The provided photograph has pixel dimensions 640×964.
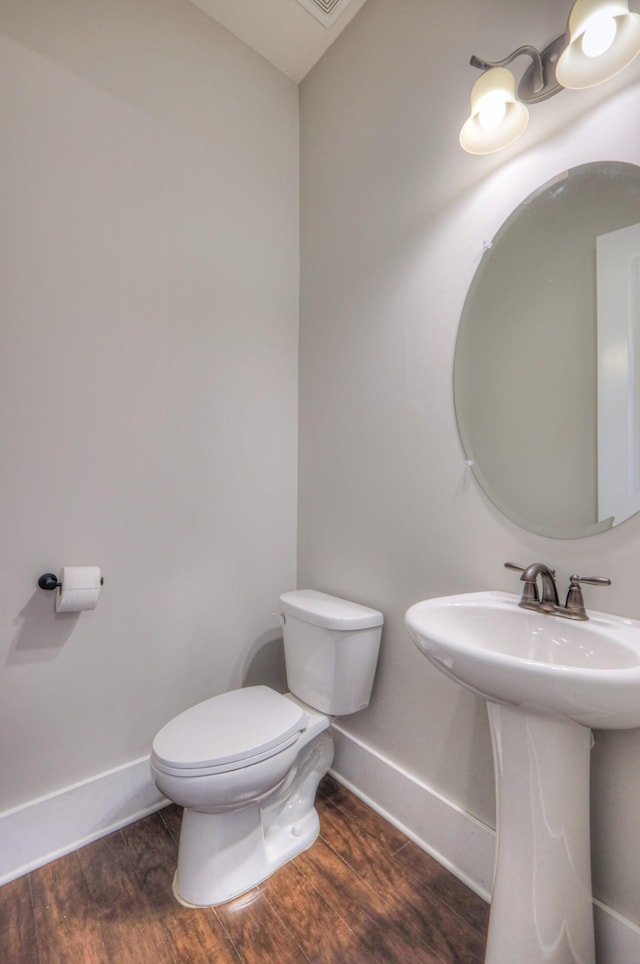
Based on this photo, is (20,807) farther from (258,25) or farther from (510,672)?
(258,25)

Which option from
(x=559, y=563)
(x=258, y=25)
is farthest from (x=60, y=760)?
(x=258, y=25)

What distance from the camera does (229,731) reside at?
1.20 metres

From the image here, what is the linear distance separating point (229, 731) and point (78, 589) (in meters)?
0.60

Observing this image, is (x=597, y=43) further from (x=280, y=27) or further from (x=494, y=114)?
(x=280, y=27)

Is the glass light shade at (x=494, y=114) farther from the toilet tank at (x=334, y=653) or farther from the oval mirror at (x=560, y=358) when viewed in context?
the toilet tank at (x=334, y=653)

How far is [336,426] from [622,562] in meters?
1.06

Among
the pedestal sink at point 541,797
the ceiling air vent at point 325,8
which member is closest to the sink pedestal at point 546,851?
the pedestal sink at point 541,797


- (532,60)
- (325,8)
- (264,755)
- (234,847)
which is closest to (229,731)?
(264,755)

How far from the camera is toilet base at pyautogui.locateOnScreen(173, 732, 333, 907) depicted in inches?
45.5

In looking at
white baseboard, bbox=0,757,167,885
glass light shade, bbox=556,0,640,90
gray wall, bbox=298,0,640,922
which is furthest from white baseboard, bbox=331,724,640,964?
glass light shade, bbox=556,0,640,90

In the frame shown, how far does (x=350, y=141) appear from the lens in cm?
169

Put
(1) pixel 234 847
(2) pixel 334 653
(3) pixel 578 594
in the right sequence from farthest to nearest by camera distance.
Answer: (2) pixel 334 653 < (1) pixel 234 847 < (3) pixel 578 594

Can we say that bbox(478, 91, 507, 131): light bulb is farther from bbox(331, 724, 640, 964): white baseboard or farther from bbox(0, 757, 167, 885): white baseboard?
bbox(0, 757, 167, 885): white baseboard

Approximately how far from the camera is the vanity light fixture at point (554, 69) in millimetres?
909
